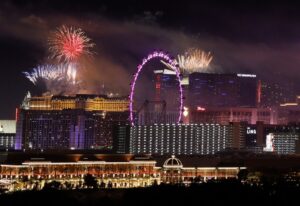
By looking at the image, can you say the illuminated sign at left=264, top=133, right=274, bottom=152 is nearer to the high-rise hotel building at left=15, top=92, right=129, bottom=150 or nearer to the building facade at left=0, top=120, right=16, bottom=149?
the high-rise hotel building at left=15, top=92, right=129, bottom=150

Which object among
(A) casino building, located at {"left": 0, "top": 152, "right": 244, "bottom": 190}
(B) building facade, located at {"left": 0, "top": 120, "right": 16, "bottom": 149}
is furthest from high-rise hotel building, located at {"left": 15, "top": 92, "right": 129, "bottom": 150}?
(A) casino building, located at {"left": 0, "top": 152, "right": 244, "bottom": 190}

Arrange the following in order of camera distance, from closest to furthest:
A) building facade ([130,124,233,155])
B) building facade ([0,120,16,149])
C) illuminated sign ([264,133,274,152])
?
building facade ([130,124,233,155]) → illuminated sign ([264,133,274,152]) → building facade ([0,120,16,149])

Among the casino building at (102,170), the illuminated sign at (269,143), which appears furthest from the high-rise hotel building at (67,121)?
the casino building at (102,170)

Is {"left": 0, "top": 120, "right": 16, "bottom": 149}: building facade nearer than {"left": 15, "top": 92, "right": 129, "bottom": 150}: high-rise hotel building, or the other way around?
{"left": 15, "top": 92, "right": 129, "bottom": 150}: high-rise hotel building

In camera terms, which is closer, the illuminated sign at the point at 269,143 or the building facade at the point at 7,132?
the illuminated sign at the point at 269,143

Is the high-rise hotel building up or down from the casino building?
up

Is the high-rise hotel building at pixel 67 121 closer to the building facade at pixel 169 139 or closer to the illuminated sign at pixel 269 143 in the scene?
the building facade at pixel 169 139

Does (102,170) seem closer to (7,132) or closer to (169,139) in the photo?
(169,139)

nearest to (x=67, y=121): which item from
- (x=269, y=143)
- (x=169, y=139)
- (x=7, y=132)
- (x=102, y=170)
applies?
(x=169, y=139)

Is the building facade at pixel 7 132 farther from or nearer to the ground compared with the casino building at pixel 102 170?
farther from the ground
